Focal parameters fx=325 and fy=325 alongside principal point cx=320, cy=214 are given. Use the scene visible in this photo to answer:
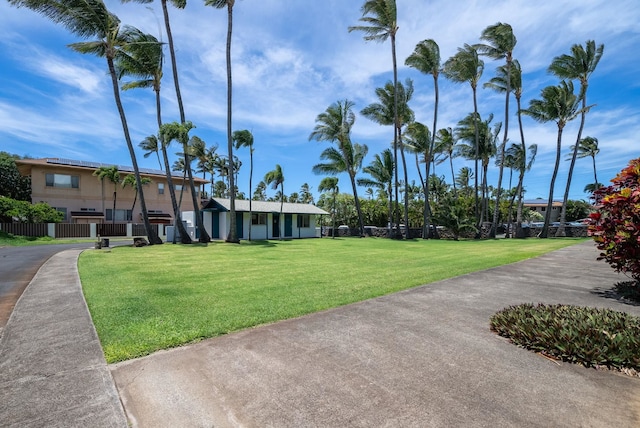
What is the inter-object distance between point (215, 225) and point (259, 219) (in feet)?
11.8

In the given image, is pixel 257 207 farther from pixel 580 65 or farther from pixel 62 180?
pixel 580 65

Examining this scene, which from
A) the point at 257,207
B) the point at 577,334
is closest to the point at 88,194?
the point at 257,207

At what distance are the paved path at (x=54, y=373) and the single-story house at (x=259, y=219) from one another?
761 inches

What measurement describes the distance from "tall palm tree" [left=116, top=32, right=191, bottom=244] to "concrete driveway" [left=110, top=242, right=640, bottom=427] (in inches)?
729

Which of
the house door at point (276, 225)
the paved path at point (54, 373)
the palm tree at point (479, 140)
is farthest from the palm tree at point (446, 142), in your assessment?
the paved path at point (54, 373)

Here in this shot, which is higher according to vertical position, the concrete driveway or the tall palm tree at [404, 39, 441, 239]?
the tall palm tree at [404, 39, 441, 239]

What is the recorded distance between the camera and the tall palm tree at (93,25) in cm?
1595

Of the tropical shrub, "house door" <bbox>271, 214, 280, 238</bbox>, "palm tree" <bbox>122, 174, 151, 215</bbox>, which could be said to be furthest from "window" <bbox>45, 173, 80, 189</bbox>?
the tropical shrub

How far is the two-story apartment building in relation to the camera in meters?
29.6

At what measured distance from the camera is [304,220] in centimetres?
3100

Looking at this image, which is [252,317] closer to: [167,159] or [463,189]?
[167,159]

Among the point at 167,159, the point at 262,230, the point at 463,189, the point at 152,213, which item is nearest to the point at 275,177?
the point at 262,230

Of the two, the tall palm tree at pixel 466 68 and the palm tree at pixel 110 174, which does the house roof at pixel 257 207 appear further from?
the tall palm tree at pixel 466 68

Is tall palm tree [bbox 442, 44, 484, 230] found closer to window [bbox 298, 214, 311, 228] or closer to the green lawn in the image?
window [bbox 298, 214, 311, 228]
